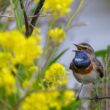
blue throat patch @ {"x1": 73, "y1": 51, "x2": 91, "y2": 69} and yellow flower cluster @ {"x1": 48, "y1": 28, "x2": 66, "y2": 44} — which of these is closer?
yellow flower cluster @ {"x1": 48, "y1": 28, "x2": 66, "y2": 44}

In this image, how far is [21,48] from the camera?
1.19 meters

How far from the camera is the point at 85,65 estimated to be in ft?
12.5

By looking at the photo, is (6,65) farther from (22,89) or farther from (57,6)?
(57,6)

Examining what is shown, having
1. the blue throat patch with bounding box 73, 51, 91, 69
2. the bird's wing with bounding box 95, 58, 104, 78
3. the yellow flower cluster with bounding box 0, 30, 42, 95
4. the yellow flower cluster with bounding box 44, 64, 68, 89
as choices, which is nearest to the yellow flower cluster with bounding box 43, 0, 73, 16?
the yellow flower cluster with bounding box 44, 64, 68, 89

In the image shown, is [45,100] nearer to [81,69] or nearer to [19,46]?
[19,46]

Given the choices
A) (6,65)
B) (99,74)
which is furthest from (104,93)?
(6,65)

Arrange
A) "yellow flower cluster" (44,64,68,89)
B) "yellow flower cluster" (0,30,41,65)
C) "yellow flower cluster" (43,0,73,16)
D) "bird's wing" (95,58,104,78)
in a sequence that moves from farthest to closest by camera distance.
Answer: "bird's wing" (95,58,104,78), "yellow flower cluster" (44,64,68,89), "yellow flower cluster" (43,0,73,16), "yellow flower cluster" (0,30,41,65)

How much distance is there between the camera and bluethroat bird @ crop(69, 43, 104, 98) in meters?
3.70

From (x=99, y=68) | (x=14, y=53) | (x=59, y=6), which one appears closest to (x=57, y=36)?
(x=59, y=6)

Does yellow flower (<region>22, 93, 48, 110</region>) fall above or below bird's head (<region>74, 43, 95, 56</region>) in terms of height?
below

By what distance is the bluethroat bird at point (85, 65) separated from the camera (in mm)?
3695

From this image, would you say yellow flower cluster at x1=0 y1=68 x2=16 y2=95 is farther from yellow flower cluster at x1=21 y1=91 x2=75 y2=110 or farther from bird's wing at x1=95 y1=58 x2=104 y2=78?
bird's wing at x1=95 y1=58 x2=104 y2=78

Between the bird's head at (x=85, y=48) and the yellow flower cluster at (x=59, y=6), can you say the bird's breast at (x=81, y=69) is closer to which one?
the bird's head at (x=85, y=48)

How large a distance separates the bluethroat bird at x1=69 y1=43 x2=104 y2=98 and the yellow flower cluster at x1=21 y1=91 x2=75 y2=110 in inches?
92.7
